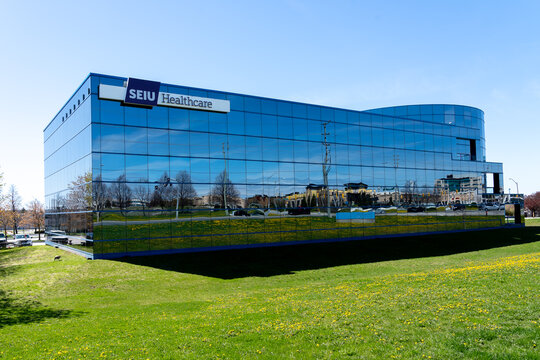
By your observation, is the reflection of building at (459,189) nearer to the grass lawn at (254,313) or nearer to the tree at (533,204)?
the grass lawn at (254,313)

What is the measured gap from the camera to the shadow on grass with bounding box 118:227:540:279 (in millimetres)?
29858

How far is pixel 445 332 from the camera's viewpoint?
415 inches

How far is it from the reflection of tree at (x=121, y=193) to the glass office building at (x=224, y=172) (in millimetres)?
81

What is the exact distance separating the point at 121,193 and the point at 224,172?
971cm

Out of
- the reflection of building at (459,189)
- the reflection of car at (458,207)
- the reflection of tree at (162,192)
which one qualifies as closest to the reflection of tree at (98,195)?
the reflection of tree at (162,192)

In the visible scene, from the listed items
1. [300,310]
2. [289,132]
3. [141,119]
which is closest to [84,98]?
[141,119]

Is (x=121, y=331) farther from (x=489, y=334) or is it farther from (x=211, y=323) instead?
(x=489, y=334)

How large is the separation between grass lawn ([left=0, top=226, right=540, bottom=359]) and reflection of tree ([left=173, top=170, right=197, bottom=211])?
21.4 feet

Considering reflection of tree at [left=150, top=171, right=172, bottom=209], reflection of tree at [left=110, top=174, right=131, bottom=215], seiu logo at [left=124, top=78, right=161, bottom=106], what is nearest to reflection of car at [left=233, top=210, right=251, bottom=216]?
reflection of tree at [left=150, top=171, right=172, bottom=209]

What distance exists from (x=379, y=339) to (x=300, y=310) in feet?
14.8

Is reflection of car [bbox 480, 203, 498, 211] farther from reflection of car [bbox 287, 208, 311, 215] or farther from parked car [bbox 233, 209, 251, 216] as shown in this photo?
parked car [bbox 233, 209, 251, 216]

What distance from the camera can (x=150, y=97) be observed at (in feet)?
109

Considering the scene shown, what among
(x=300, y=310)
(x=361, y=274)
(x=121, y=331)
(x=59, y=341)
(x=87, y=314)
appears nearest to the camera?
(x=59, y=341)

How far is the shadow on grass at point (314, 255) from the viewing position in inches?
1176
